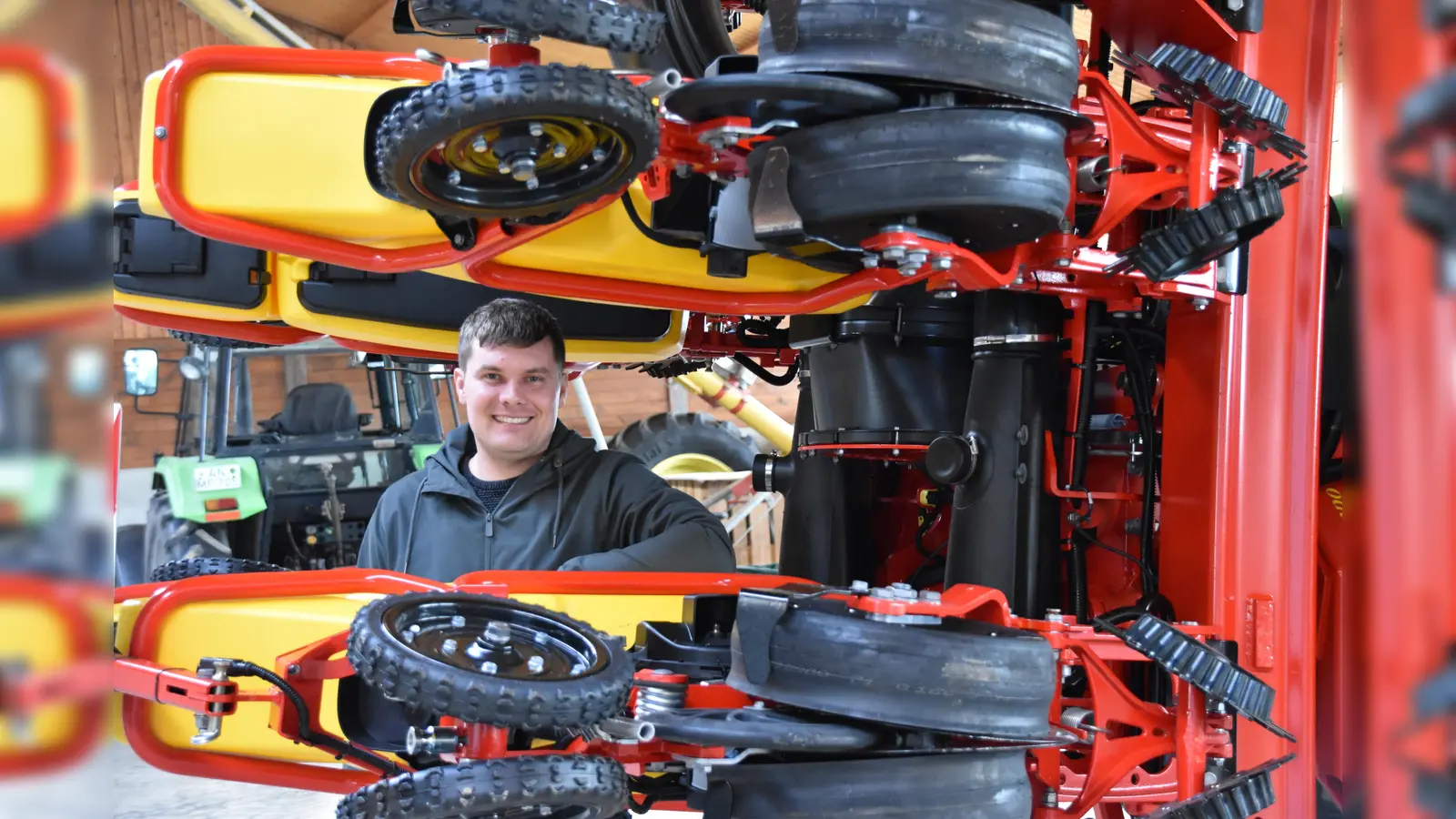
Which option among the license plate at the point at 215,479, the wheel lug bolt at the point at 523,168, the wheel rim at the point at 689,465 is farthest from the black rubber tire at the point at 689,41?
the wheel rim at the point at 689,465

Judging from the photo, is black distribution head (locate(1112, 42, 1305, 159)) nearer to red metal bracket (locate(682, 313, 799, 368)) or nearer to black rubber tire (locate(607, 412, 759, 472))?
red metal bracket (locate(682, 313, 799, 368))

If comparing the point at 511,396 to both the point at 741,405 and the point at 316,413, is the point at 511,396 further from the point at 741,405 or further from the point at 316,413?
the point at 741,405

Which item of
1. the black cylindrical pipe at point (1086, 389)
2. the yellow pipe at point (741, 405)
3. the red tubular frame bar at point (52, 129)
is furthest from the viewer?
the yellow pipe at point (741, 405)

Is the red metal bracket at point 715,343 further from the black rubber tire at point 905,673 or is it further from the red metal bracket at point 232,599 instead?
the black rubber tire at point 905,673

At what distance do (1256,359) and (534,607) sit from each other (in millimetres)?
1556

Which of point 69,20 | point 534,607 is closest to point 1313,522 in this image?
point 534,607

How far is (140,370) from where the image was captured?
599 centimetres

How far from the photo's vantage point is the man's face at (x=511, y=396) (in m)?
3.18

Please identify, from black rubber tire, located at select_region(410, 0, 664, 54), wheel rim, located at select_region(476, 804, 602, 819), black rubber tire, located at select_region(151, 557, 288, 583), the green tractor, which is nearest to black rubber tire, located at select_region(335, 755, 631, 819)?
wheel rim, located at select_region(476, 804, 602, 819)

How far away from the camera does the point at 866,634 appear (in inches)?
71.7

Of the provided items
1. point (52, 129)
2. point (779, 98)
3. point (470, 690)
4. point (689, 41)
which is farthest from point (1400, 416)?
point (689, 41)

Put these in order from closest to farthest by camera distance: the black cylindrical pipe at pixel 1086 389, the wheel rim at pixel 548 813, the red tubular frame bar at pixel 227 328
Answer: the wheel rim at pixel 548 813 < the black cylindrical pipe at pixel 1086 389 < the red tubular frame bar at pixel 227 328

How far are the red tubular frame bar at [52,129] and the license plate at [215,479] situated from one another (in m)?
7.07

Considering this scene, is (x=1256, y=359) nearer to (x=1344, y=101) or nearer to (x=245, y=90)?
(x=245, y=90)
